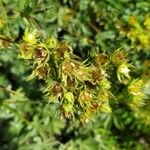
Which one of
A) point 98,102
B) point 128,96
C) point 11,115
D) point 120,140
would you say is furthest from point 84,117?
point 120,140

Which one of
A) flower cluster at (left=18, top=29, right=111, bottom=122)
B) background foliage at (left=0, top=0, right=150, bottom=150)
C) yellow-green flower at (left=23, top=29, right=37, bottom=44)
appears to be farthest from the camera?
background foliage at (left=0, top=0, right=150, bottom=150)

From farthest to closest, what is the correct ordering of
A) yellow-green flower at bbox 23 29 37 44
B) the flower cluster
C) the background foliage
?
the background foliage, yellow-green flower at bbox 23 29 37 44, the flower cluster

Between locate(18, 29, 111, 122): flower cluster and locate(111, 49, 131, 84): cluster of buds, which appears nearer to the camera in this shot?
locate(18, 29, 111, 122): flower cluster

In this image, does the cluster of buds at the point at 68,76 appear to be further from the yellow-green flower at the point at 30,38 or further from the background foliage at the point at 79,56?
the background foliage at the point at 79,56

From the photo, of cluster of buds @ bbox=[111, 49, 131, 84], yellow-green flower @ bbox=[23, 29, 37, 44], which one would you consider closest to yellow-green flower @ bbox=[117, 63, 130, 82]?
cluster of buds @ bbox=[111, 49, 131, 84]

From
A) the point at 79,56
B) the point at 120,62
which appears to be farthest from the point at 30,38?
the point at 79,56

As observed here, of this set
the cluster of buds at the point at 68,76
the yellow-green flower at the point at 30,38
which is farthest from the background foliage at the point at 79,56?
the cluster of buds at the point at 68,76

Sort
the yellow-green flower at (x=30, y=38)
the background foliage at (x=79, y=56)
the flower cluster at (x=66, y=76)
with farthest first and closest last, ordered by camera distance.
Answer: the background foliage at (x=79, y=56) → the yellow-green flower at (x=30, y=38) → the flower cluster at (x=66, y=76)

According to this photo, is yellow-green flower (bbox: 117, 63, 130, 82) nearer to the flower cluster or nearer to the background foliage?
the flower cluster
